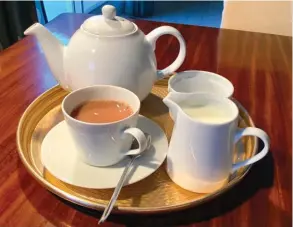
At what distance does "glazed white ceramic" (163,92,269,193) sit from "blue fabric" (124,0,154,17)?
2.86 m

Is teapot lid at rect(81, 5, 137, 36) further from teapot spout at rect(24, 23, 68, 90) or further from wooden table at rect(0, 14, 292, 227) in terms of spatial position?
wooden table at rect(0, 14, 292, 227)

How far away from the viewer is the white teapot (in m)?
0.55

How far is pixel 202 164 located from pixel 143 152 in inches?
4.0

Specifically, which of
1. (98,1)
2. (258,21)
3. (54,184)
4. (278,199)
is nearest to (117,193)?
(54,184)

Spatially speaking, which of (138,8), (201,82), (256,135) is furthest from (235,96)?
(138,8)

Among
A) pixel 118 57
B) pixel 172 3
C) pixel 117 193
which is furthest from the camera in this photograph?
pixel 172 3

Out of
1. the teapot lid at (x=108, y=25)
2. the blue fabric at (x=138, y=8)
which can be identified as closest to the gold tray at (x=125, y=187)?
the teapot lid at (x=108, y=25)

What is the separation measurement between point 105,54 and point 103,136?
0.52ft

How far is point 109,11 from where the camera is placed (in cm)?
56

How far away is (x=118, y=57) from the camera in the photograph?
0.55 m

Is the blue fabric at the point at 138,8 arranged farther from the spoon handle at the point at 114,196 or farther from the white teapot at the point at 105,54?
the spoon handle at the point at 114,196

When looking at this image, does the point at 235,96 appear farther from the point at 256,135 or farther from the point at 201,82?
the point at 256,135

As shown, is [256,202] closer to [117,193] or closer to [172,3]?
[117,193]

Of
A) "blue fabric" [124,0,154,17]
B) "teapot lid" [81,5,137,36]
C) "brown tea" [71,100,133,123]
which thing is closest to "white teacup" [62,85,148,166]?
"brown tea" [71,100,133,123]
